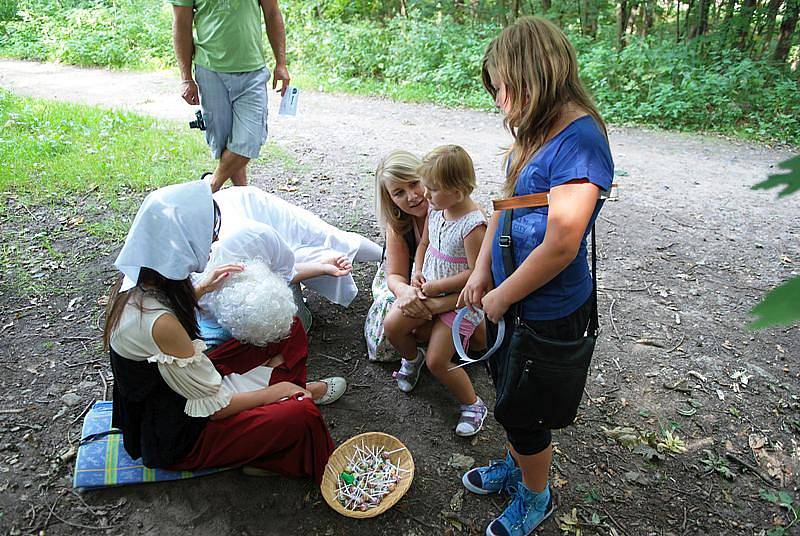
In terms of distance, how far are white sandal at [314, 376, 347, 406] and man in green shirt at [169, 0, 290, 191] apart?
187 cm

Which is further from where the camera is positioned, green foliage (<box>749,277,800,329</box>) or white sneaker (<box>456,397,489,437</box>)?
white sneaker (<box>456,397,489,437</box>)

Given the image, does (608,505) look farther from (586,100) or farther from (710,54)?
(710,54)

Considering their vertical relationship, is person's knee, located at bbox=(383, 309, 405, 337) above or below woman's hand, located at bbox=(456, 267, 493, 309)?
below

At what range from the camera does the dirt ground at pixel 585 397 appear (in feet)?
6.84

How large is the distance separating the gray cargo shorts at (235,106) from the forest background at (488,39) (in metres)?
4.66

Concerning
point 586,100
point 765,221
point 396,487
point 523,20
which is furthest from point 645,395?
point 765,221

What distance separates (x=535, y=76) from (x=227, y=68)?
277 centimetres

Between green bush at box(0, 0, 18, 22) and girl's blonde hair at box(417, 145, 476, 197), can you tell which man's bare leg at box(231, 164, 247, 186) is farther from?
green bush at box(0, 0, 18, 22)

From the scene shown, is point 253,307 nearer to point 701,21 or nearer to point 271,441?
point 271,441

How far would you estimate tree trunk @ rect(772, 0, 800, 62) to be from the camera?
7.38m

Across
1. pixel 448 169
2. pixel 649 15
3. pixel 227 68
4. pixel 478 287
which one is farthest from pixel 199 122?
pixel 649 15

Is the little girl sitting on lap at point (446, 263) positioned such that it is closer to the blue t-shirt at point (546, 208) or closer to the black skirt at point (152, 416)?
the blue t-shirt at point (546, 208)

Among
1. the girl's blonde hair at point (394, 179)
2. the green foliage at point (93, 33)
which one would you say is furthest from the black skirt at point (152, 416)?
the green foliage at point (93, 33)

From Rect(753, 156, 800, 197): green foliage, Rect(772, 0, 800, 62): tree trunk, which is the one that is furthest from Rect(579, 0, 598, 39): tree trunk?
Rect(753, 156, 800, 197): green foliage
